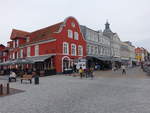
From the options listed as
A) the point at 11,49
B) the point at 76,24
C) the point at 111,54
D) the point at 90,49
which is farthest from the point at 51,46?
the point at 111,54

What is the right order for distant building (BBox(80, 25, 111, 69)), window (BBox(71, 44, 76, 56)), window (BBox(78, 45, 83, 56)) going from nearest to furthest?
window (BBox(71, 44, 76, 56)) → window (BBox(78, 45, 83, 56)) → distant building (BBox(80, 25, 111, 69))

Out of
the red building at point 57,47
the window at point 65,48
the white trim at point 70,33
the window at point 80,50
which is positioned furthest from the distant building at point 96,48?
the window at point 65,48

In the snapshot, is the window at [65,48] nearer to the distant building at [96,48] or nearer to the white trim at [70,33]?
the white trim at [70,33]

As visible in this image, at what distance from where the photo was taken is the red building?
28.4 meters

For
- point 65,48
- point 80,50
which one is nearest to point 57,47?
point 65,48

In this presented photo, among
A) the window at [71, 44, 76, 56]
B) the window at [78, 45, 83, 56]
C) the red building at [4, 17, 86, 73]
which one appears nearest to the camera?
the red building at [4, 17, 86, 73]

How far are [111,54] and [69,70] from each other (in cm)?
2426

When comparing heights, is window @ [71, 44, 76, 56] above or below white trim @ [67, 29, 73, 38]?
below

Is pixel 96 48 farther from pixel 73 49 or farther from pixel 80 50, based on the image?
pixel 73 49

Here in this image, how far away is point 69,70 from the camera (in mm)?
28766

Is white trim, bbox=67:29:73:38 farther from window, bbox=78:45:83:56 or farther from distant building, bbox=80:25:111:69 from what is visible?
distant building, bbox=80:25:111:69

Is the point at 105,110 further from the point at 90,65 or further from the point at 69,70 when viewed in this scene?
the point at 90,65

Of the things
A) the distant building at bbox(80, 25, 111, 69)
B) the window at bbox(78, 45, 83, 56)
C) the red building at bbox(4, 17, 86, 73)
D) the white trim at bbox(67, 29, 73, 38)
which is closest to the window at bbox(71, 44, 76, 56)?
the red building at bbox(4, 17, 86, 73)

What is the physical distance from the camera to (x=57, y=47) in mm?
28266
